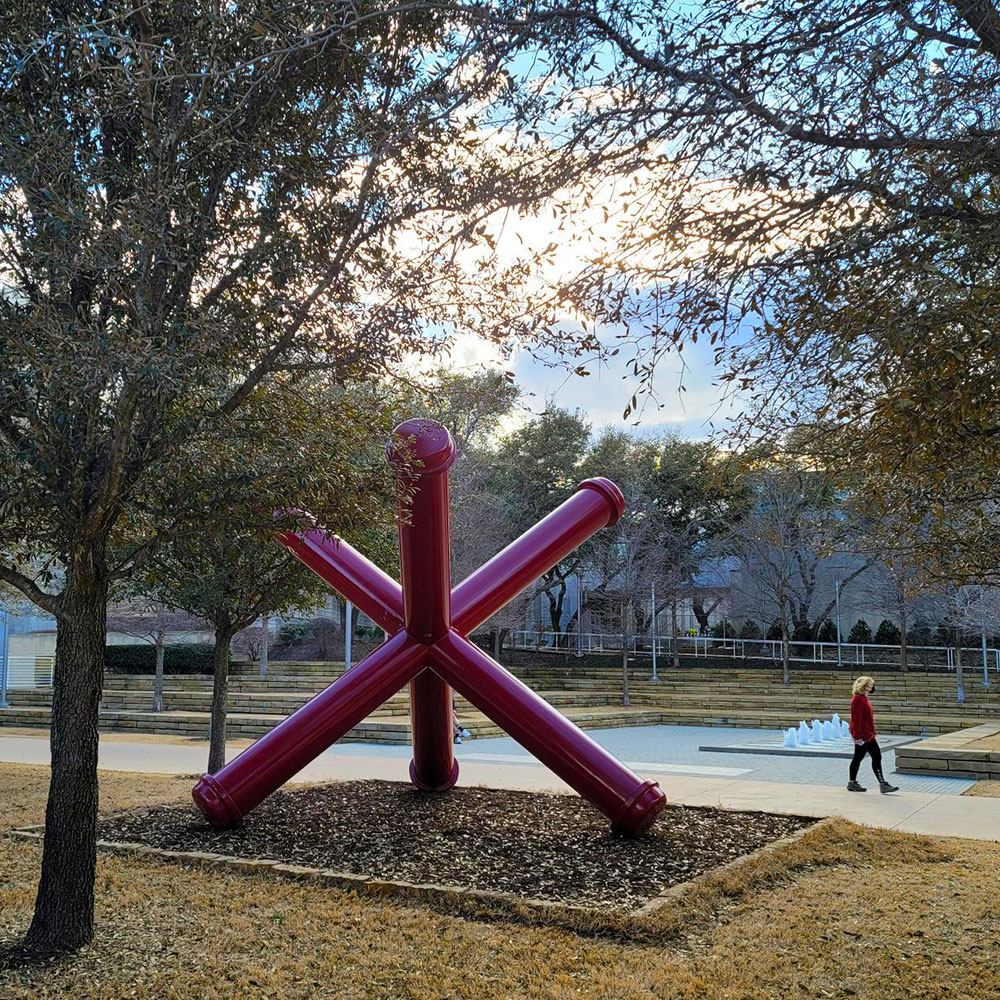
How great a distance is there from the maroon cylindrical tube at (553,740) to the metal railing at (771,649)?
23.5 metres

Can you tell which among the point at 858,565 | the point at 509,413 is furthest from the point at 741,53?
the point at 858,565

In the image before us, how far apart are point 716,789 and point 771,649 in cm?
2529

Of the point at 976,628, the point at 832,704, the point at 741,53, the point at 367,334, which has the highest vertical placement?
the point at 741,53

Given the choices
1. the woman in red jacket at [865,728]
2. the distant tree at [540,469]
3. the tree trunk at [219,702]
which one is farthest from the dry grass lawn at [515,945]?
the distant tree at [540,469]

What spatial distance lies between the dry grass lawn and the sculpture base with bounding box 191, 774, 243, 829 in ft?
2.53

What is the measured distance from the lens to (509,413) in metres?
32.5

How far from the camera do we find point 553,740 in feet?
25.3

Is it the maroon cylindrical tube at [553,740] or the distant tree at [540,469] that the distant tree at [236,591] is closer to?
the maroon cylindrical tube at [553,740]

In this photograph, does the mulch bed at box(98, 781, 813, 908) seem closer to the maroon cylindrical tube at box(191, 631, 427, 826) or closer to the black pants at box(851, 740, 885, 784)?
the maroon cylindrical tube at box(191, 631, 427, 826)

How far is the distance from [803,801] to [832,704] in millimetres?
15319

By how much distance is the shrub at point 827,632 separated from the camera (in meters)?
37.2

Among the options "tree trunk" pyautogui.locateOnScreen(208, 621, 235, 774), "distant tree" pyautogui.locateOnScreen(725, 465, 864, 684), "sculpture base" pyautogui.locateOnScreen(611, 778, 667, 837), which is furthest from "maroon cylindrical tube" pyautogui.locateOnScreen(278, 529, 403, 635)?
"distant tree" pyautogui.locateOnScreen(725, 465, 864, 684)

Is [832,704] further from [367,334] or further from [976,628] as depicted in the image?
[367,334]

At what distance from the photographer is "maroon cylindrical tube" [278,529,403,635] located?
8727 mm
